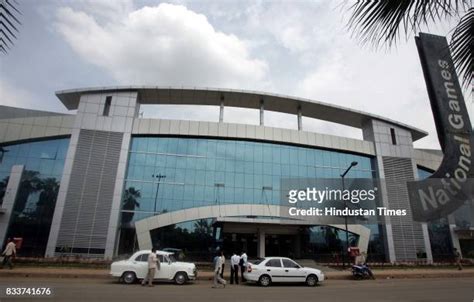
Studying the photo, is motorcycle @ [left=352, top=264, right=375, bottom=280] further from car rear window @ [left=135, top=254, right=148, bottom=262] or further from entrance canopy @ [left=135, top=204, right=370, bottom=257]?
car rear window @ [left=135, top=254, right=148, bottom=262]

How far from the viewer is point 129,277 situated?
13445 millimetres

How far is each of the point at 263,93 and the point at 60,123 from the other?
19.5 meters

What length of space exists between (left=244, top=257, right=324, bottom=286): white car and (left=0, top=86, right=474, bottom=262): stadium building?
38.0ft

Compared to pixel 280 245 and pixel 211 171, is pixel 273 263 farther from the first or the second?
pixel 280 245

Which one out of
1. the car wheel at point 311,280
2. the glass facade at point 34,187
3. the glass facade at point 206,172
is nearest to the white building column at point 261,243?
the glass facade at point 206,172

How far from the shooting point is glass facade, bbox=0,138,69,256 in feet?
80.8

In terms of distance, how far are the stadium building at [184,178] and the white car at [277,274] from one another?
11592 mm

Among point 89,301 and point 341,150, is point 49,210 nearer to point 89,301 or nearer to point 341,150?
point 89,301

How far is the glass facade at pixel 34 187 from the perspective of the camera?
2462 centimetres

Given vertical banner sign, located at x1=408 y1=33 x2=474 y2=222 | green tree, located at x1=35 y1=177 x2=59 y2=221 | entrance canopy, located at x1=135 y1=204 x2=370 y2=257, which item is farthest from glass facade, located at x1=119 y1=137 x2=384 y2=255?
vertical banner sign, located at x1=408 y1=33 x2=474 y2=222

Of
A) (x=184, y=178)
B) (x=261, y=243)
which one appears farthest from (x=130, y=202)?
(x=261, y=243)

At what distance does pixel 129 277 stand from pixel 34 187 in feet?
59.3

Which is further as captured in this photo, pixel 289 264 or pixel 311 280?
pixel 289 264

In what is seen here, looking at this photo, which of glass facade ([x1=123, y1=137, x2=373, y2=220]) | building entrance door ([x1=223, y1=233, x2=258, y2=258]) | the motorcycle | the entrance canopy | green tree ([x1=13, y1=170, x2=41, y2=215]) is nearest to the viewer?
the motorcycle
